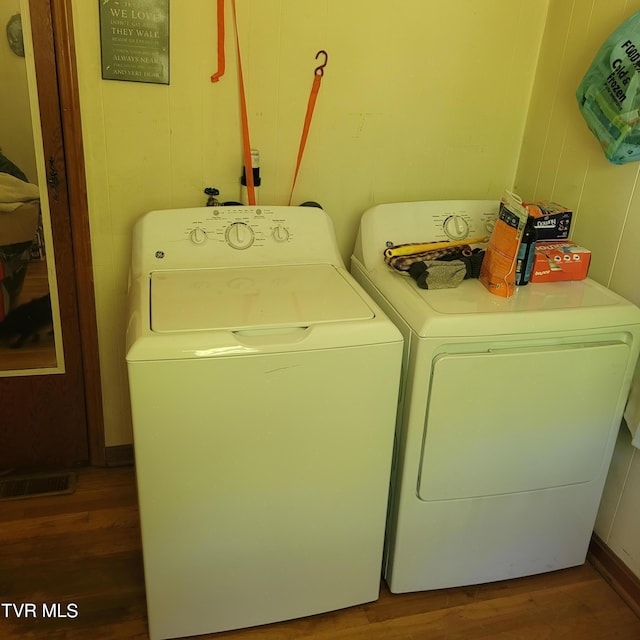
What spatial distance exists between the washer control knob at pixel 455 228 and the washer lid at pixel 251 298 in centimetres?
42

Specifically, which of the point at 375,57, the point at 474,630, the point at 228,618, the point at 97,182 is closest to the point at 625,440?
the point at 474,630

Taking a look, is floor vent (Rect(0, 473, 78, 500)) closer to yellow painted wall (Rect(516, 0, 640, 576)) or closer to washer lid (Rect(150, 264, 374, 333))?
washer lid (Rect(150, 264, 374, 333))

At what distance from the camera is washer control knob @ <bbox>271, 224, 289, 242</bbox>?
185 cm

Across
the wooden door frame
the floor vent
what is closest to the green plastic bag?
the wooden door frame

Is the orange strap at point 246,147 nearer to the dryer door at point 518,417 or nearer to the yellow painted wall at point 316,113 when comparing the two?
the yellow painted wall at point 316,113

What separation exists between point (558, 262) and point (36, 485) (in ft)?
6.09

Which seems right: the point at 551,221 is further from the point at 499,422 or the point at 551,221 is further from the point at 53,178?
the point at 53,178

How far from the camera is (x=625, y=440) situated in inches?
72.2

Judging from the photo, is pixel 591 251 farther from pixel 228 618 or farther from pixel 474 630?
pixel 228 618

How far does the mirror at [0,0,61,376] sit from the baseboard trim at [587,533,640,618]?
1.86m

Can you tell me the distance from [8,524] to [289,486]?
3.43 ft

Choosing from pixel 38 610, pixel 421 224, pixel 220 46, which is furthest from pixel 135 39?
pixel 38 610

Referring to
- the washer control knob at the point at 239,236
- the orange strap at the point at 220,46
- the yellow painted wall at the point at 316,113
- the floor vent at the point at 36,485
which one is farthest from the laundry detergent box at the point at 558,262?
the floor vent at the point at 36,485

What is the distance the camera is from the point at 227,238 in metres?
1.80
